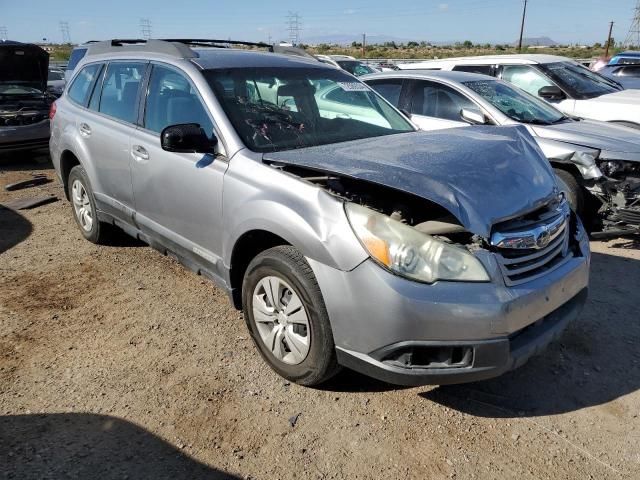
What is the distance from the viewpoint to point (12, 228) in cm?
579

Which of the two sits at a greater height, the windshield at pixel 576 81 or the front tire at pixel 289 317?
the windshield at pixel 576 81

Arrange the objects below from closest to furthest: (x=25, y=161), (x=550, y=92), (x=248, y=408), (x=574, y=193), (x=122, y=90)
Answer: (x=248, y=408) → (x=122, y=90) → (x=574, y=193) → (x=550, y=92) → (x=25, y=161)

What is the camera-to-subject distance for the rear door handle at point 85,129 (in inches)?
181

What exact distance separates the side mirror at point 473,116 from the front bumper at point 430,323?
3.27 meters

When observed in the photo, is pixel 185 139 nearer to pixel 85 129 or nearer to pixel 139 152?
pixel 139 152

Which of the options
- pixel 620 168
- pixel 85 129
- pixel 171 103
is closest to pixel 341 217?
pixel 171 103

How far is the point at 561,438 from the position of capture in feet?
→ 8.59

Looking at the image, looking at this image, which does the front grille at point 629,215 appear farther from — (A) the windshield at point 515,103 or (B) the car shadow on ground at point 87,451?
(B) the car shadow on ground at point 87,451

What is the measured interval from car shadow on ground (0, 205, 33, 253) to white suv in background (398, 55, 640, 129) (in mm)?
6737

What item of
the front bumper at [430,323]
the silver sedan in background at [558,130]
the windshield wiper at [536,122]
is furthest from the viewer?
the windshield wiper at [536,122]

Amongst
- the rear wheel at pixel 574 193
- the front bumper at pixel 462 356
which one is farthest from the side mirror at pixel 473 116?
the front bumper at pixel 462 356

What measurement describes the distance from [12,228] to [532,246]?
547cm

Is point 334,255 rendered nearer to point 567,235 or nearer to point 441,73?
point 567,235

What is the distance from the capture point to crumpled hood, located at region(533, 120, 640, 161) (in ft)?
16.8
